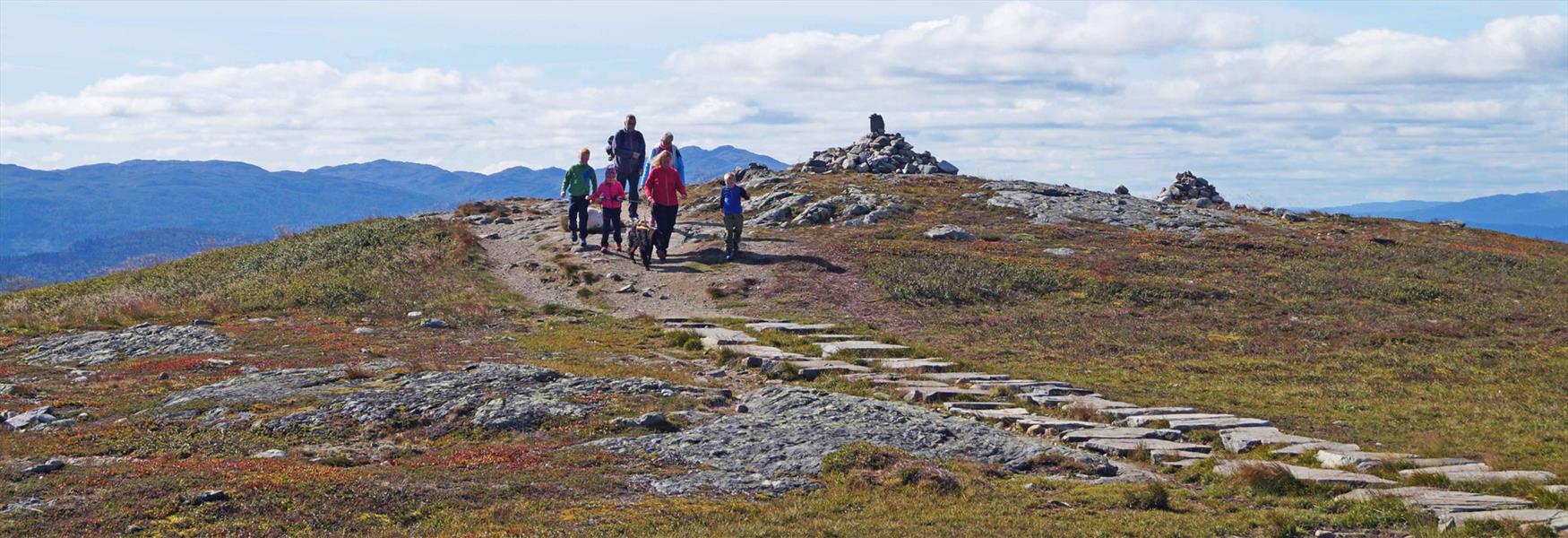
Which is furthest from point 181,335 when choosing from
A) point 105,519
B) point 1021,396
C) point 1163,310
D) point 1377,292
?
point 1377,292

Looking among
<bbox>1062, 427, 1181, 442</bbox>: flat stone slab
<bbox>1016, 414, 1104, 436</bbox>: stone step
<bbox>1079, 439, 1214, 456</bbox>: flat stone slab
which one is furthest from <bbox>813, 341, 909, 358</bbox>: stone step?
<bbox>1079, 439, 1214, 456</bbox>: flat stone slab

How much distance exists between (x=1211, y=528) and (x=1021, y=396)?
7974 millimetres

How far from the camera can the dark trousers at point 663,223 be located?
35.8m

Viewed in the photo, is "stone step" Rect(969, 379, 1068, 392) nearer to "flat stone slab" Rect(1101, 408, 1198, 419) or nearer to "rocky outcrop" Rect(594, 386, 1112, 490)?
"flat stone slab" Rect(1101, 408, 1198, 419)

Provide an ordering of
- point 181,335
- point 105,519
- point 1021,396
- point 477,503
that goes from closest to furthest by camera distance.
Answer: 1. point 105,519
2. point 477,503
3. point 1021,396
4. point 181,335

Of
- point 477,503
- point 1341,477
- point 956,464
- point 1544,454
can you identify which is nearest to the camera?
point 477,503

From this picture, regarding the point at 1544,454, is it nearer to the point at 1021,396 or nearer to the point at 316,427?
the point at 1021,396

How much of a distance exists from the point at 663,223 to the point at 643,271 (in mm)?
1540

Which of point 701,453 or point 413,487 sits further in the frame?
point 701,453

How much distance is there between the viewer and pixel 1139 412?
18.0 m

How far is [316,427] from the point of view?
15.9m

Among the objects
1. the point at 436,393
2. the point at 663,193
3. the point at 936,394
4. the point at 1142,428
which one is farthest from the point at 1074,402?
the point at 663,193

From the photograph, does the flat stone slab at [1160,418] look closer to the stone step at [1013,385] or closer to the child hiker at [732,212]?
the stone step at [1013,385]

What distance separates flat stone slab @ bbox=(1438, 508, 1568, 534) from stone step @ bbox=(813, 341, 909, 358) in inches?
524
